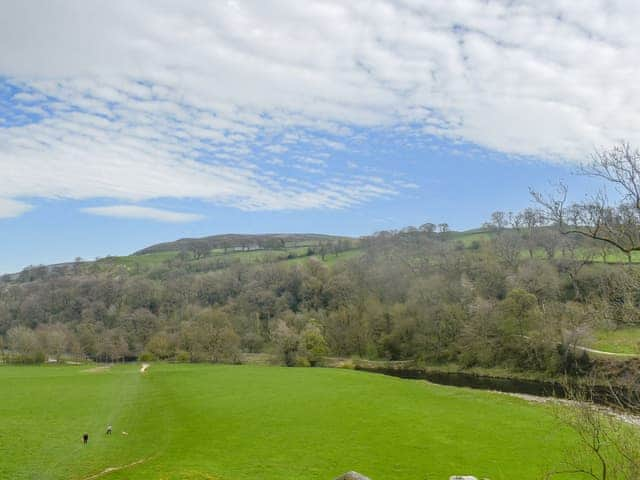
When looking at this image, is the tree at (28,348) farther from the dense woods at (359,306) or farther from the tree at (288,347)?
the tree at (288,347)

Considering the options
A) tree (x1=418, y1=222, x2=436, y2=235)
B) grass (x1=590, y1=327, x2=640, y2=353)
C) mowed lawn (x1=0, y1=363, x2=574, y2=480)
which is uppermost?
tree (x1=418, y1=222, x2=436, y2=235)

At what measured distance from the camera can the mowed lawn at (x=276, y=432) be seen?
2219 centimetres

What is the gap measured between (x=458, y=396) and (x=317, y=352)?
3753cm

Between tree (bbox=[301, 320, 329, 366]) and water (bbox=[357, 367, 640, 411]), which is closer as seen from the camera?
water (bbox=[357, 367, 640, 411])

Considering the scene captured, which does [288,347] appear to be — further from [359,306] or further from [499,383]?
[499,383]

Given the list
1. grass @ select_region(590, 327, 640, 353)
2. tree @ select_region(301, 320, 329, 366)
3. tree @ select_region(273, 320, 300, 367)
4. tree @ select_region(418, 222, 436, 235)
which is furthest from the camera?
tree @ select_region(418, 222, 436, 235)

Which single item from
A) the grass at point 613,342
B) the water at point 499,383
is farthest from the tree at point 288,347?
the grass at point 613,342

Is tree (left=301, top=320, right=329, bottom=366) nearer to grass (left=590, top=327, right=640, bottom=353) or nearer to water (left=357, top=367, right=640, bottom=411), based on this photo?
water (left=357, top=367, right=640, bottom=411)

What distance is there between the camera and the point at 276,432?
95.7 feet

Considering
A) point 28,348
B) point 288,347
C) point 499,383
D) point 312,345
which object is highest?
point 312,345

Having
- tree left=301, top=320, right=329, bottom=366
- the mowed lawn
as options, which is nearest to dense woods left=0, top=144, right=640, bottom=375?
Result: tree left=301, top=320, right=329, bottom=366

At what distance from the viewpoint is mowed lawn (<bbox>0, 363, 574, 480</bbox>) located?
22.2m

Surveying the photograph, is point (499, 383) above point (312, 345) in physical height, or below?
below

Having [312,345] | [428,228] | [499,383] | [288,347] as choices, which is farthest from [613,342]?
[428,228]
